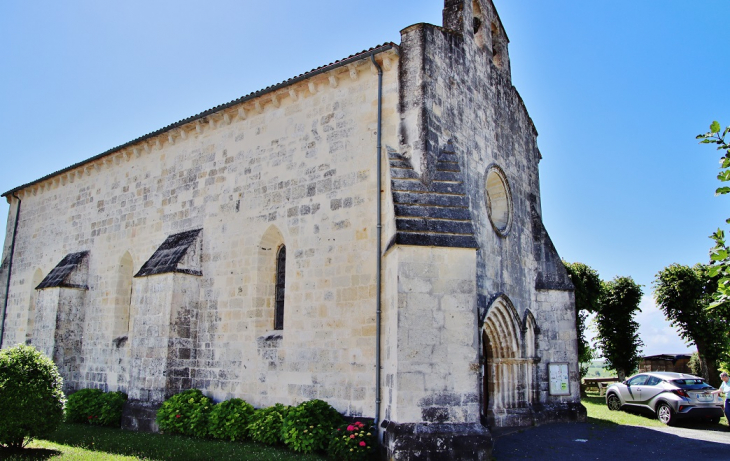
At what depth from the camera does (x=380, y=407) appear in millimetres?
9812

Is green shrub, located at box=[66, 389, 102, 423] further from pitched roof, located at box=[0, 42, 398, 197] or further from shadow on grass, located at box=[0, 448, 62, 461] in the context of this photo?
pitched roof, located at box=[0, 42, 398, 197]

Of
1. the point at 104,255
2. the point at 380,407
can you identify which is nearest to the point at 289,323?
the point at 380,407

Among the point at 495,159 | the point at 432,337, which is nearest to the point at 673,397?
the point at 495,159

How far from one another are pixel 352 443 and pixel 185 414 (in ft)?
15.4

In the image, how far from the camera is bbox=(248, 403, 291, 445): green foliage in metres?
10.5

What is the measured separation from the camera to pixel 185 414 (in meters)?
11.9

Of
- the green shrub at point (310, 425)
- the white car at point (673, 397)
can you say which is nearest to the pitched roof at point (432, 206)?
the green shrub at point (310, 425)

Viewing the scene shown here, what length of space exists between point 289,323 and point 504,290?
202 inches

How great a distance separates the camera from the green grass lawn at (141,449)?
30.7 feet

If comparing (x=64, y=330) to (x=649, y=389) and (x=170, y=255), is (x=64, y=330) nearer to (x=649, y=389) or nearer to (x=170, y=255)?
(x=170, y=255)

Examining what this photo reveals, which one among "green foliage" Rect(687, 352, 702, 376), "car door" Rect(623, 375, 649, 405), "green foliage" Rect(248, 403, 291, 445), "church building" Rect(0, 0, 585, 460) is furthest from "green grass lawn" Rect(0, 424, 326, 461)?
"green foliage" Rect(687, 352, 702, 376)

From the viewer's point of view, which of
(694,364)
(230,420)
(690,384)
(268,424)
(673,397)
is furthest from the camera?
(694,364)

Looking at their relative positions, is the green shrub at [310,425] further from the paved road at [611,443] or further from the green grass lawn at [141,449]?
the paved road at [611,443]

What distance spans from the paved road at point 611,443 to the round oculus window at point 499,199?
5.03 m
